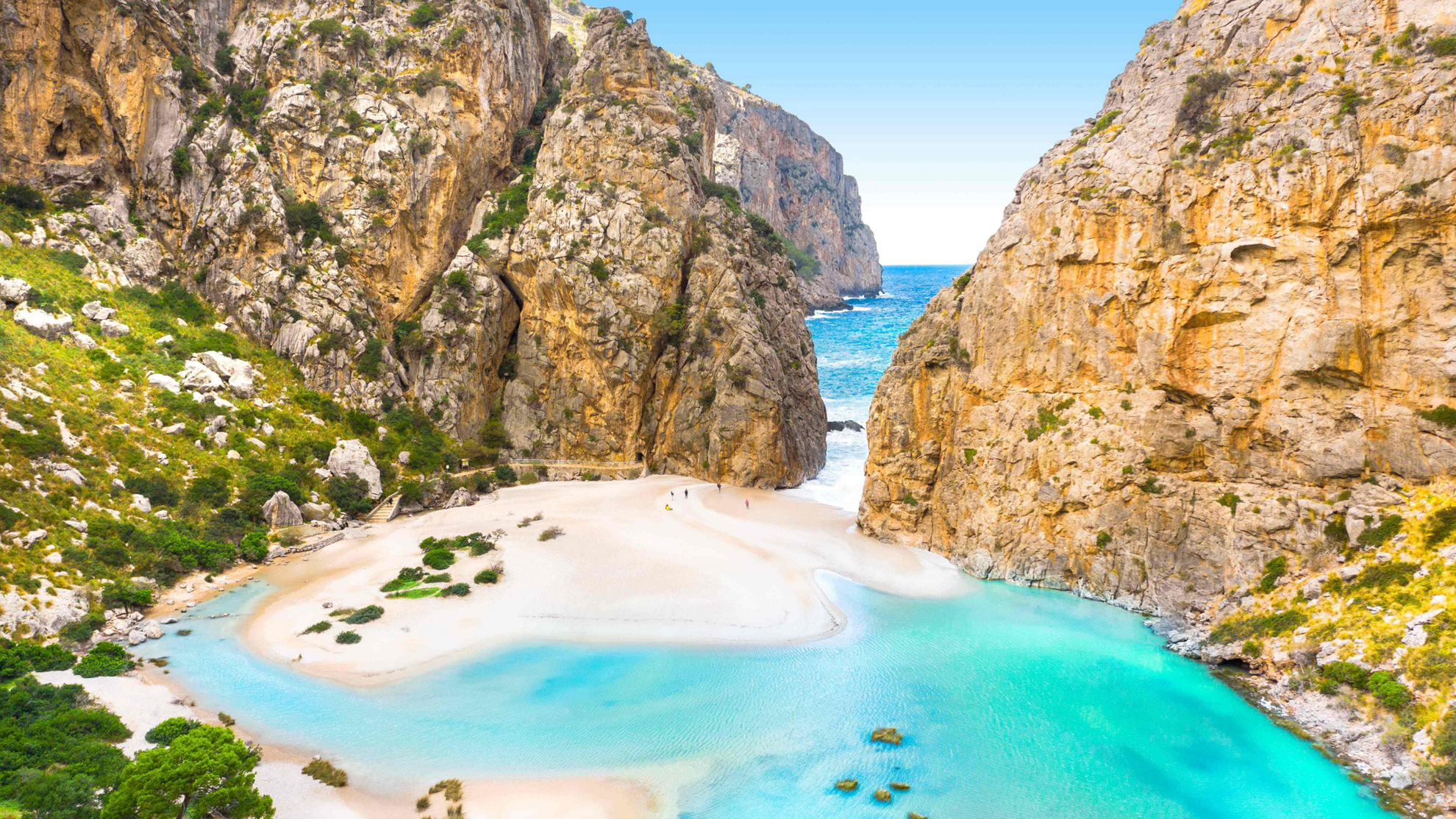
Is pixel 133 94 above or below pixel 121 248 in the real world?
above

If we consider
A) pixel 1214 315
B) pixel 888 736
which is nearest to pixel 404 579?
pixel 888 736

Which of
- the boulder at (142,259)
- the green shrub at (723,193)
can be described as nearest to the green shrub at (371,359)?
the boulder at (142,259)

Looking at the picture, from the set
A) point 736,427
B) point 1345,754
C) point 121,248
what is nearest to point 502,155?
point 121,248

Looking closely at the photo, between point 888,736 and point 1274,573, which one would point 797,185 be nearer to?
point 1274,573

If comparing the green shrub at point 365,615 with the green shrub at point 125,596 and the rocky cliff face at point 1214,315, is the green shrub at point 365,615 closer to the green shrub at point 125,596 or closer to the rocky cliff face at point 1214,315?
the green shrub at point 125,596

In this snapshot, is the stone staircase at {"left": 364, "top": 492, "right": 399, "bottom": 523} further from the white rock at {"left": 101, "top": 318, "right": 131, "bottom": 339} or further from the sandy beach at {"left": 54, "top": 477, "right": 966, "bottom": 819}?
the white rock at {"left": 101, "top": 318, "right": 131, "bottom": 339}

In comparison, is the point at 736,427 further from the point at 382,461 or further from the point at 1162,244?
the point at 1162,244

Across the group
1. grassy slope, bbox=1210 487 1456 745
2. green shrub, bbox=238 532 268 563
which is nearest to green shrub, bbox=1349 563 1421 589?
grassy slope, bbox=1210 487 1456 745
